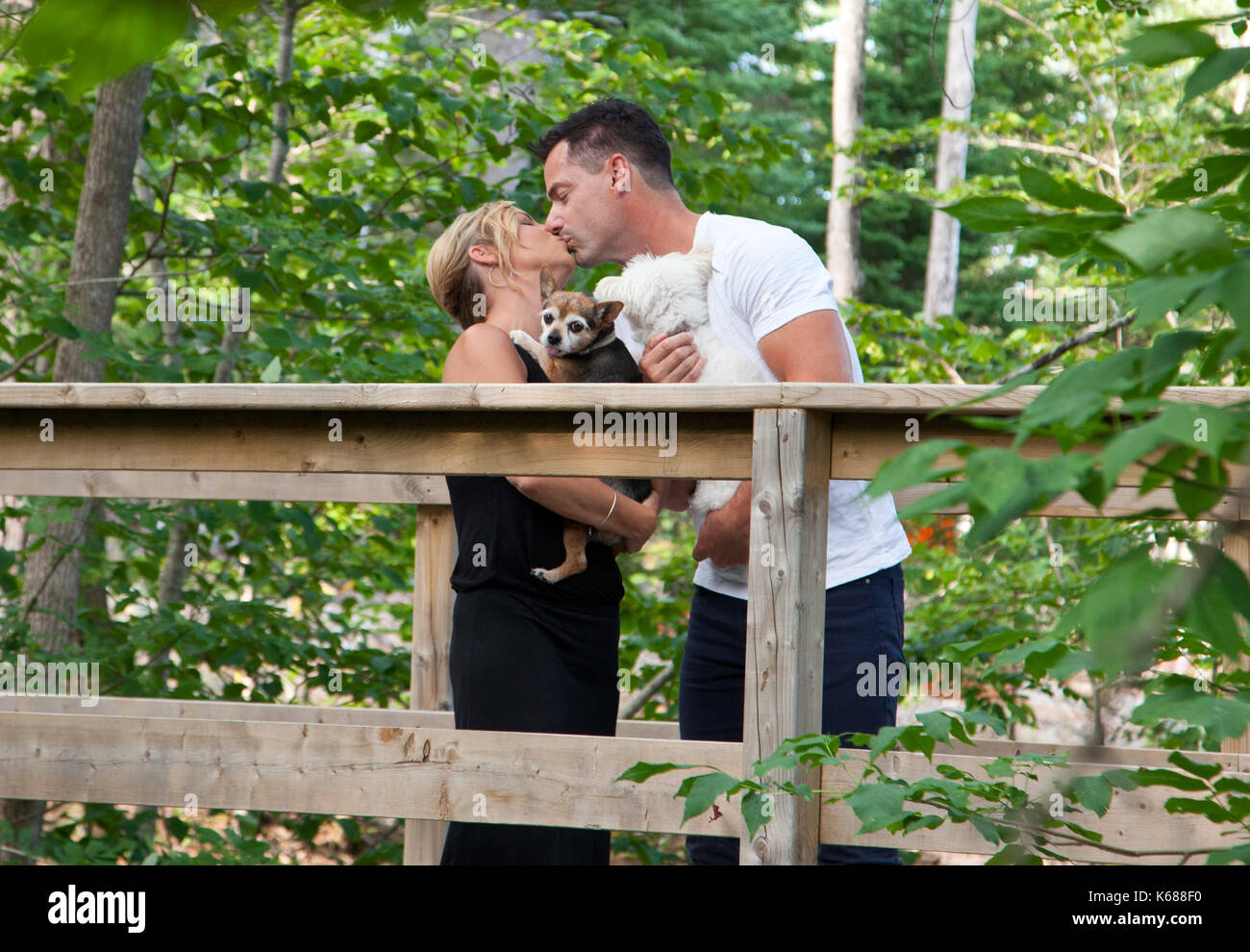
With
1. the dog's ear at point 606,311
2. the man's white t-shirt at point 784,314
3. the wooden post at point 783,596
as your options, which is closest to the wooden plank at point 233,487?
the dog's ear at point 606,311

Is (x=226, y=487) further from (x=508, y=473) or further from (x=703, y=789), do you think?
(x=703, y=789)

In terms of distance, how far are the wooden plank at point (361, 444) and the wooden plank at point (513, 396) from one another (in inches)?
3.0

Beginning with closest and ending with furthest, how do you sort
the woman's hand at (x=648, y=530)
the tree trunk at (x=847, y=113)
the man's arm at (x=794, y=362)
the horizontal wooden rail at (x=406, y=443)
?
the horizontal wooden rail at (x=406, y=443)
the man's arm at (x=794, y=362)
the woman's hand at (x=648, y=530)
the tree trunk at (x=847, y=113)

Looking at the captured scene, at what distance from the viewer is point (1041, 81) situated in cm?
1820

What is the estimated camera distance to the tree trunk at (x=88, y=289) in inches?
183

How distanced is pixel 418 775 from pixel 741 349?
1.18m

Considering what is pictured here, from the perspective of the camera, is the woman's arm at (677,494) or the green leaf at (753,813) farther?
the woman's arm at (677,494)

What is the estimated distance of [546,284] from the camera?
3.10 metres

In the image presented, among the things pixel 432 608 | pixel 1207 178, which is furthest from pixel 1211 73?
pixel 432 608

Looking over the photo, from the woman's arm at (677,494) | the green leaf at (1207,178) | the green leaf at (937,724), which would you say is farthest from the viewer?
the woman's arm at (677,494)

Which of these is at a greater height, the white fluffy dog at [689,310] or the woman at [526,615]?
the white fluffy dog at [689,310]

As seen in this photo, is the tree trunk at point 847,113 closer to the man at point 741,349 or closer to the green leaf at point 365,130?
the green leaf at point 365,130
